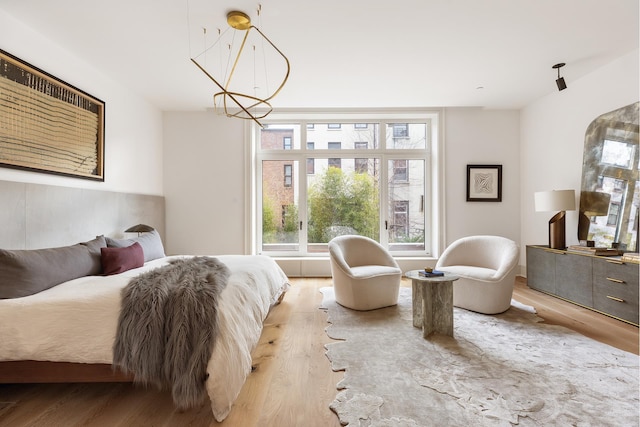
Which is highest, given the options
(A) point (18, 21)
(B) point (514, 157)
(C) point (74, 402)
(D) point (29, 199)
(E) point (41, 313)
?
(A) point (18, 21)

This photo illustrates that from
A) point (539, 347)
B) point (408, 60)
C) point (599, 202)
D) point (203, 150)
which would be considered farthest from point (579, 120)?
point (203, 150)

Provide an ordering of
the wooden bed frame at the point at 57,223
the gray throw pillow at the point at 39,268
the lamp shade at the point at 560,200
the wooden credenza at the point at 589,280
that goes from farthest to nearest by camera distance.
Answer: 1. the lamp shade at the point at 560,200
2. the wooden credenza at the point at 589,280
3. the gray throw pillow at the point at 39,268
4. the wooden bed frame at the point at 57,223

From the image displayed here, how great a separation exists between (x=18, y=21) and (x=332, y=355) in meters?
3.68

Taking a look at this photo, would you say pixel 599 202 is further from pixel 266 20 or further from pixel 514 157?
pixel 266 20

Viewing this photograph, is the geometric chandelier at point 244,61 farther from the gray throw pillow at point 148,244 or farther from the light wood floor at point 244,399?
the light wood floor at point 244,399

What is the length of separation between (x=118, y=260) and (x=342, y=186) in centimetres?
328

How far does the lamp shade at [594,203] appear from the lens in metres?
3.24

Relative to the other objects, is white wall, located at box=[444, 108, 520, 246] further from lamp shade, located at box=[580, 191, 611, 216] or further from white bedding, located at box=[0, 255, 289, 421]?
white bedding, located at box=[0, 255, 289, 421]

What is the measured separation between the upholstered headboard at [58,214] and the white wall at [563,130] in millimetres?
5379

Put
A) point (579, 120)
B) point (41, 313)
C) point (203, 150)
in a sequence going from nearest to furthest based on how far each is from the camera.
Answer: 1. point (41, 313)
2. point (579, 120)
3. point (203, 150)

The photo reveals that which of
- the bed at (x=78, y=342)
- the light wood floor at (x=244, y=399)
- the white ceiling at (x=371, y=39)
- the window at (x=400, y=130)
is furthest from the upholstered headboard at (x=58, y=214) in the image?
the window at (x=400, y=130)

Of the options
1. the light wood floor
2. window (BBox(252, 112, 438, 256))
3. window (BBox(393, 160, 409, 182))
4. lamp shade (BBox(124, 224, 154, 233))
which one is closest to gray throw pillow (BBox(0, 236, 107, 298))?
the light wood floor

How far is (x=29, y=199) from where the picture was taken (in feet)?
7.87

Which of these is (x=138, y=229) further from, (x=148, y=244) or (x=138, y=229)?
(x=148, y=244)
